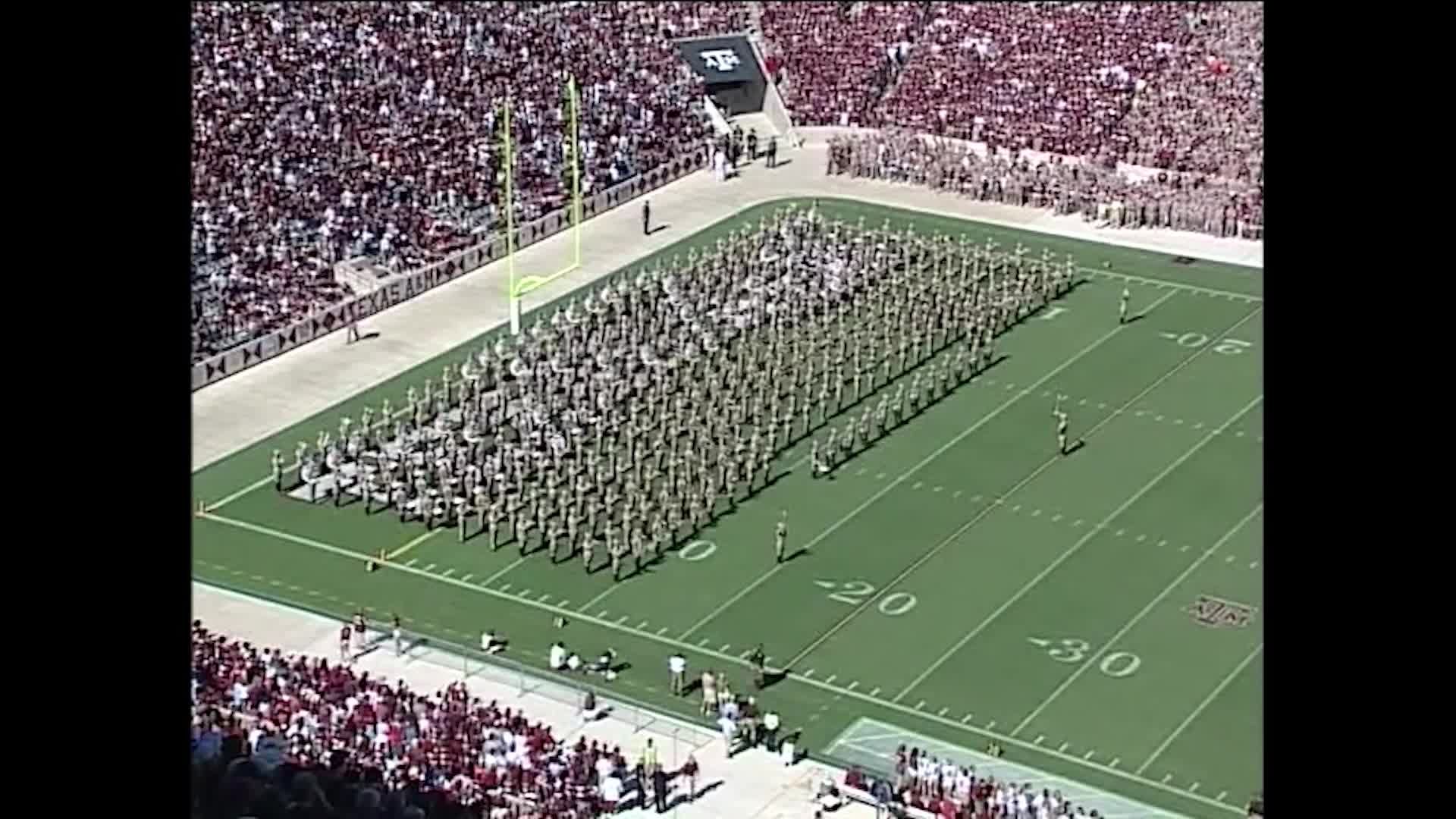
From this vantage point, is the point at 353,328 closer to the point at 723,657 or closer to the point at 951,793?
the point at 723,657

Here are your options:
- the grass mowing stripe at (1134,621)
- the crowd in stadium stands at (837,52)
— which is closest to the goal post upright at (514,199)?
the crowd in stadium stands at (837,52)

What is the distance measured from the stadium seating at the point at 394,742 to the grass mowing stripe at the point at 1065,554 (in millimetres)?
3174

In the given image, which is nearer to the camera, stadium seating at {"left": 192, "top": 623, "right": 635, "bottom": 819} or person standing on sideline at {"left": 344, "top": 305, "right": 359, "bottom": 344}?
stadium seating at {"left": 192, "top": 623, "right": 635, "bottom": 819}

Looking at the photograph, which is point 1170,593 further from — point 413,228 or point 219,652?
point 413,228

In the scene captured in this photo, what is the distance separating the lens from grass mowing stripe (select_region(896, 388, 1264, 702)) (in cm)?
2041

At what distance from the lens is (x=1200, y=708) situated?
19688 mm

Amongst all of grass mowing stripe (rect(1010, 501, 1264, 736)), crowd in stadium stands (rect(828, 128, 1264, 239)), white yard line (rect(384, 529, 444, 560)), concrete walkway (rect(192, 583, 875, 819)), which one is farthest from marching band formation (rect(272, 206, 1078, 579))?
grass mowing stripe (rect(1010, 501, 1264, 736))

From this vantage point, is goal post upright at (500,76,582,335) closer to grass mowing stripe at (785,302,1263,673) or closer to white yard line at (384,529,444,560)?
white yard line at (384,529,444,560)

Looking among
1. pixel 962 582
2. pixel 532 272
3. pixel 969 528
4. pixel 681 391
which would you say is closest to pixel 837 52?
pixel 532 272

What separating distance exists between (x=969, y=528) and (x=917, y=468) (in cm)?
163

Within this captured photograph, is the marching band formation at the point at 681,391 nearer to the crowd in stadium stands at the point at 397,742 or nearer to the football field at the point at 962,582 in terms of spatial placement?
the football field at the point at 962,582

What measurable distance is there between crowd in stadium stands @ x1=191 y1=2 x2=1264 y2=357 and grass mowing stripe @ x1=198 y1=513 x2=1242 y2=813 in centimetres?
552
